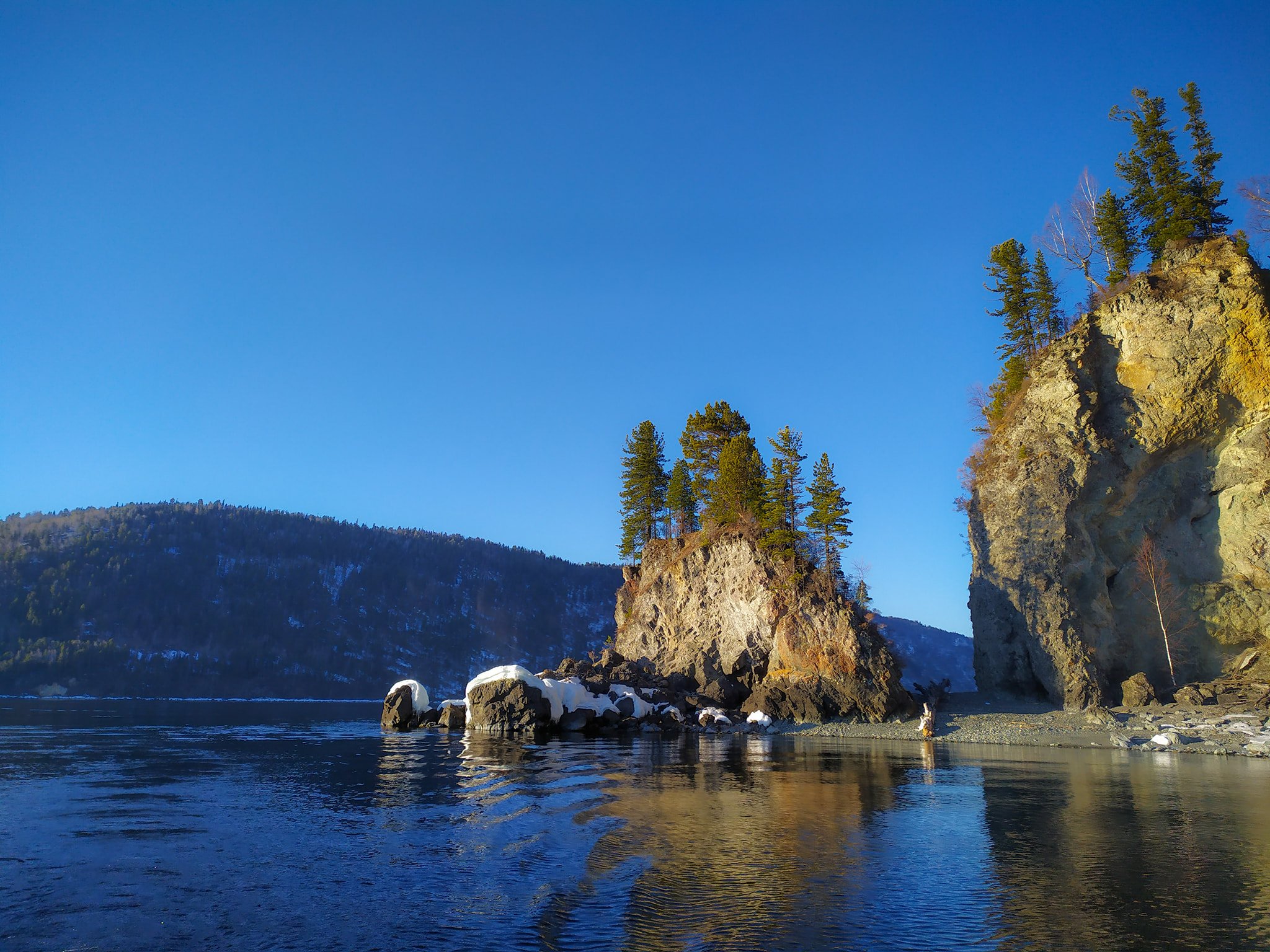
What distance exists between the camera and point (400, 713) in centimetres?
5231

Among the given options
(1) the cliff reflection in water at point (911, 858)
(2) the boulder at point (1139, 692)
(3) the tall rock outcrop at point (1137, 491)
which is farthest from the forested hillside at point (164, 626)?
(1) the cliff reflection in water at point (911, 858)

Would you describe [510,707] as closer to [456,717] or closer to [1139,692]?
[456,717]

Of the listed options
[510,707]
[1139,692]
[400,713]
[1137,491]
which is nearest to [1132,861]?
[1139,692]

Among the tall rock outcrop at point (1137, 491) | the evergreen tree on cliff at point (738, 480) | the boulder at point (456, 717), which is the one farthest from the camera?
the evergreen tree on cliff at point (738, 480)

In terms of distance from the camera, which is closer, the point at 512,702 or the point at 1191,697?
the point at 1191,697

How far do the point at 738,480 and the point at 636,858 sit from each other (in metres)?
52.5

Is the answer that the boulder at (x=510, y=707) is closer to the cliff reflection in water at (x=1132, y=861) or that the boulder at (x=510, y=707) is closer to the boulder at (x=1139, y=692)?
the cliff reflection in water at (x=1132, y=861)

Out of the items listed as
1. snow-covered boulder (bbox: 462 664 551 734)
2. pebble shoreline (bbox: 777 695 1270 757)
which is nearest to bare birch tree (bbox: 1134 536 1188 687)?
pebble shoreline (bbox: 777 695 1270 757)

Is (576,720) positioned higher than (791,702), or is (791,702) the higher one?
(791,702)

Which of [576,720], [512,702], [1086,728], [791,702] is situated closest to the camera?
[1086,728]

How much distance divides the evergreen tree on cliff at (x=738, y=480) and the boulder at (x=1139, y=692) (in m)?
29.1

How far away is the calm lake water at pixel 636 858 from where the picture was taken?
354 inches

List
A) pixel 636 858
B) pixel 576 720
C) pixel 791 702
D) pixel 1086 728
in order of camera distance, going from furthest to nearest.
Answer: pixel 791 702
pixel 576 720
pixel 1086 728
pixel 636 858

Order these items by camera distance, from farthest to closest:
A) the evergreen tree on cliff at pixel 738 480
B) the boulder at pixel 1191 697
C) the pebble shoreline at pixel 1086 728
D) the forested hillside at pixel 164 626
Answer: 1. the forested hillside at pixel 164 626
2. the evergreen tree on cliff at pixel 738 480
3. the boulder at pixel 1191 697
4. the pebble shoreline at pixel 1086 728
